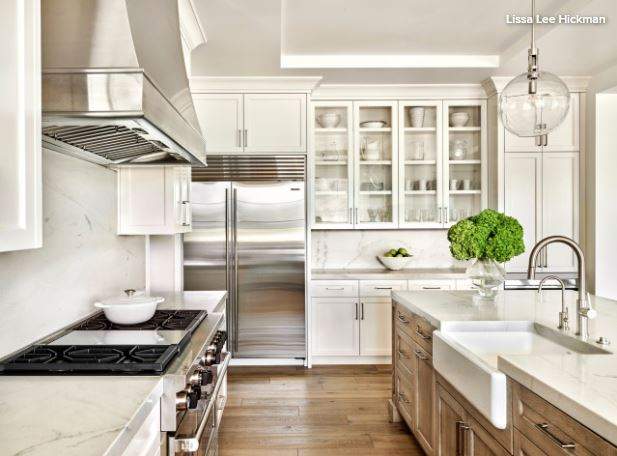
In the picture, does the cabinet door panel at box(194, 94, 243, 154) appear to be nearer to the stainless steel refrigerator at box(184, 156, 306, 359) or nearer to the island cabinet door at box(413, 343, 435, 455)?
the stainless steel refrigerator at box(184, 156, 306, 359)

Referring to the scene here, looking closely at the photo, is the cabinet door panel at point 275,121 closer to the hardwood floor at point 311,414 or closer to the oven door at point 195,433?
the hardwood floor at point 311,414

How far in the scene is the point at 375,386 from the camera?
12.3 ft

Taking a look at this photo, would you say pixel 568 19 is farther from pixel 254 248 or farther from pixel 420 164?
pixel 254 248

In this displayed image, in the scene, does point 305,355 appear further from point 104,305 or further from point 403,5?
point 403,5

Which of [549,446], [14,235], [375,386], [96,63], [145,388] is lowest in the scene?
[375,386]

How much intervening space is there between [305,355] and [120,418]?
10.5 ft

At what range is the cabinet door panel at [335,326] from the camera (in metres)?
4.25

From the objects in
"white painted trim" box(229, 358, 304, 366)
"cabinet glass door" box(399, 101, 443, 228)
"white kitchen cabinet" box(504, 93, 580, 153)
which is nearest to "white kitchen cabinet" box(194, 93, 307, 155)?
"cabinet glass door" box(399, 101, 443, 228)

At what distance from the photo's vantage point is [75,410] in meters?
1.13

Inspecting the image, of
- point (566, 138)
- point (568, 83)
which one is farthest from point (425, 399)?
point (568, 83)

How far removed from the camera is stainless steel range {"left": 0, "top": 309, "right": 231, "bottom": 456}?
1402mm

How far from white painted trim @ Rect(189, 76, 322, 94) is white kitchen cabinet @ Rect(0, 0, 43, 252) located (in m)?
3.14

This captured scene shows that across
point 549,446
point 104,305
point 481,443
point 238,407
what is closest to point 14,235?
point 104,305

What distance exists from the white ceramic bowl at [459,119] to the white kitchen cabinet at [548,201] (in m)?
0.62
